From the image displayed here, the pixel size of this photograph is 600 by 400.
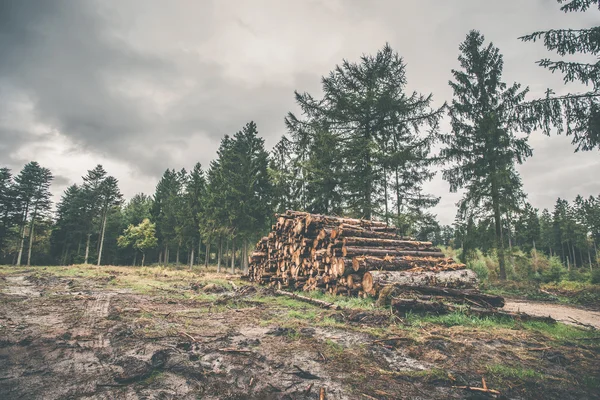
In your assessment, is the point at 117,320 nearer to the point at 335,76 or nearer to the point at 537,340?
the point at 537,340

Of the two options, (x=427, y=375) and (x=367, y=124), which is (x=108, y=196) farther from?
(x=427, y=375)

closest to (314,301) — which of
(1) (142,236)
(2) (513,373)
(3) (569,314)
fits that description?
(2) (513,373)

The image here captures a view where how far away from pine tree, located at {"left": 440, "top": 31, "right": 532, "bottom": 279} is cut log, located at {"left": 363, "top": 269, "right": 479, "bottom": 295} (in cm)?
853

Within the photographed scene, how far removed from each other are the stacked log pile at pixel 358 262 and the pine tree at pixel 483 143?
769 cm

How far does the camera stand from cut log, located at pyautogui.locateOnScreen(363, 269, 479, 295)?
699 centimetres

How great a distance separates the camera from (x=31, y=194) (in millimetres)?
35469

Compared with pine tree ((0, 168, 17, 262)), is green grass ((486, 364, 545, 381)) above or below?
below

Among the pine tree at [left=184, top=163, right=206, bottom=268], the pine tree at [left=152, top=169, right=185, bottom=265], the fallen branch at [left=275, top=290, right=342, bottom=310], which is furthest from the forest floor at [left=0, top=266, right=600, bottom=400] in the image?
the pine tree at [left=152, top=169, right=185, bottom=265]

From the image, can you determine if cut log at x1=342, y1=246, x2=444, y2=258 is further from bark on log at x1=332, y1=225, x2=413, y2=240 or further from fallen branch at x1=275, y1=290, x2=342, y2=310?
fallen branch at x1=275, y1=290, x2=342, y2=310

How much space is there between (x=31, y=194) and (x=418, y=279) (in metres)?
47.2

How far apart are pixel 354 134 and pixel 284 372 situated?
1399cm

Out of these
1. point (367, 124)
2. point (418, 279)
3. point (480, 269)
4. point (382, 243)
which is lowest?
point (480, 269)

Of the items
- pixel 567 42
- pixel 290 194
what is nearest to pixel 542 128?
pixel 567 42

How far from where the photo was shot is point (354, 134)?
50.7 ft
